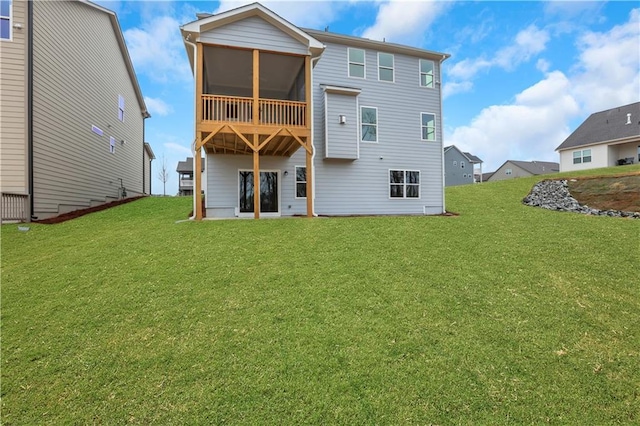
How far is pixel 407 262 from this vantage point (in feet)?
20.9

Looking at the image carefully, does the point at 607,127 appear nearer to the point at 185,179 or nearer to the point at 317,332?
the point at 317,332

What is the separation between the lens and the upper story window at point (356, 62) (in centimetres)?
1373

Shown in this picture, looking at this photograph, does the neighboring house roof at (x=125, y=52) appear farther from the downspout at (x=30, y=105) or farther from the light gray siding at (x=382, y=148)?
the light gray siding at (x=382, y=148)

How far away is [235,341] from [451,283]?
3.73 metres

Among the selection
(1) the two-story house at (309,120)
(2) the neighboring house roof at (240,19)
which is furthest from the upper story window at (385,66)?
(2) the neighboring house roof at (240,19)

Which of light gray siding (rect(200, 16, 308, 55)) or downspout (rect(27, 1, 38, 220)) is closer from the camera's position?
downspout (rect(27, 1, 38, 220))

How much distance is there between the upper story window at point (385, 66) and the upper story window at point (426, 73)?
1.64m

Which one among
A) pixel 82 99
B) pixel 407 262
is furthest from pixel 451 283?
pixel 82 99

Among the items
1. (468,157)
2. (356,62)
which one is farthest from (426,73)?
(468,157)

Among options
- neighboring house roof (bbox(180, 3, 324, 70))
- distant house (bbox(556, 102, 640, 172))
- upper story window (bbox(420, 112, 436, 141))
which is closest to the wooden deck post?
neighboring house roof (bbox(180, 3, 324, 70))

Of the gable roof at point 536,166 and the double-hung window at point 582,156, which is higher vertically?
the gable roof at point 536,166

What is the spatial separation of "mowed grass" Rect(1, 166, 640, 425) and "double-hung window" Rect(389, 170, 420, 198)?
7115 millimetres

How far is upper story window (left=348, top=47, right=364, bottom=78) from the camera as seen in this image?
45.0 ft

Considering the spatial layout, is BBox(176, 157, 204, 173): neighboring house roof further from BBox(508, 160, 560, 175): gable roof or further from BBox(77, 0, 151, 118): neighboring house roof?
BBox(508, 160, 560, 175): gable roof
